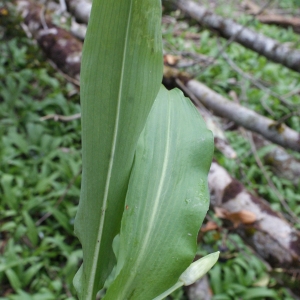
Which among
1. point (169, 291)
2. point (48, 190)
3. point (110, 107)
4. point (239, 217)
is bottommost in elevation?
point (48, 190)

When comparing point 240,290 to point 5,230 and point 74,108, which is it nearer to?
point 5,230

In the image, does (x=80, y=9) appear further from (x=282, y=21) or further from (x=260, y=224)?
(x=282, y=21)

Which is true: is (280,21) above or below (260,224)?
above

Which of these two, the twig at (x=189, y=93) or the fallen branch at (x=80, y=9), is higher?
the fallen branch at (x=80, y=9)

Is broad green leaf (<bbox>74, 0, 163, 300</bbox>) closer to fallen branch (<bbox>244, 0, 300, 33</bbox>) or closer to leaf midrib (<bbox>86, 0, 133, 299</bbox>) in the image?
leaf midrib (<bbox>86, 0, 133, 299</bbox>)

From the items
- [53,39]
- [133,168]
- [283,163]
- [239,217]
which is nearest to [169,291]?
[133,168]

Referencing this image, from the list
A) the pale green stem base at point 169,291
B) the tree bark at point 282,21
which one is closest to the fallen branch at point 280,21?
the tree bark at point 282,21

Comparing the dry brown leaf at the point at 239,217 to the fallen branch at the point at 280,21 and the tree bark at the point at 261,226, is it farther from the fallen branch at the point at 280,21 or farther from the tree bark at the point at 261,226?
the fallen branch at the point at 280,21
